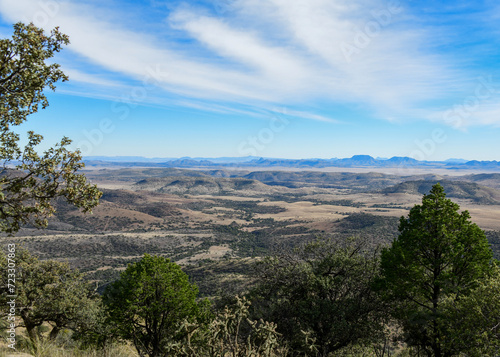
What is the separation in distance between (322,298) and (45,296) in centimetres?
1889

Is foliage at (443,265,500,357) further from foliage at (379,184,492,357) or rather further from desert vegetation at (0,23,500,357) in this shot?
foliage at (379,184,492,357)

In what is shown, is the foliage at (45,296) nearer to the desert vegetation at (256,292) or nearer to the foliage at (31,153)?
the desert vegetation at (256,292)

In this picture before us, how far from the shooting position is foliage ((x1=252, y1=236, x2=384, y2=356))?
16203 mm

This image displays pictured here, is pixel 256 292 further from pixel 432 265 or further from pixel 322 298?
pixel 432 265

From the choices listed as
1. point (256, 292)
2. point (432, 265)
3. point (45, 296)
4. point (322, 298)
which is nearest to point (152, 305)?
point (256, 292)

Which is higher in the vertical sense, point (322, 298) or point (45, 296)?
point (322, 298)

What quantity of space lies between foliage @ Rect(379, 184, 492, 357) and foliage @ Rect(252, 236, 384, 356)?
2.31m

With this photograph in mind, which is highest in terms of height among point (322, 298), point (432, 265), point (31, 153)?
point (31, 153)

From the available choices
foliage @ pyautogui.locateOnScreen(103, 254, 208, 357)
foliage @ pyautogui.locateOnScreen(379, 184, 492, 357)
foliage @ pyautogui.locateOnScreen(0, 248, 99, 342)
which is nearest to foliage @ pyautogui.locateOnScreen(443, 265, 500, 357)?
foliage @ pyautogui.locateOnScreen(379, 184, 492, 357)

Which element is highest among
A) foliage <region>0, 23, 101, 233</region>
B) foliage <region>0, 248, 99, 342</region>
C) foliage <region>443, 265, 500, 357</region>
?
foliage <region>0, 23, 101, 233</region>

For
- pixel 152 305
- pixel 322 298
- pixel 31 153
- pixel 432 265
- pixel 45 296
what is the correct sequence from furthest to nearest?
pixel 45 296 < pixel 322 298 < pixel 152 305 < pixel 432 265 < pixel 31 153

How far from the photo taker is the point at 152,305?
15375mm

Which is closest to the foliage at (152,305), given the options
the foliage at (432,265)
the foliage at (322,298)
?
the foliage at (322,298)

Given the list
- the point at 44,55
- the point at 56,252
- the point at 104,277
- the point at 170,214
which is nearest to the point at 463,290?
the point at 44,55
